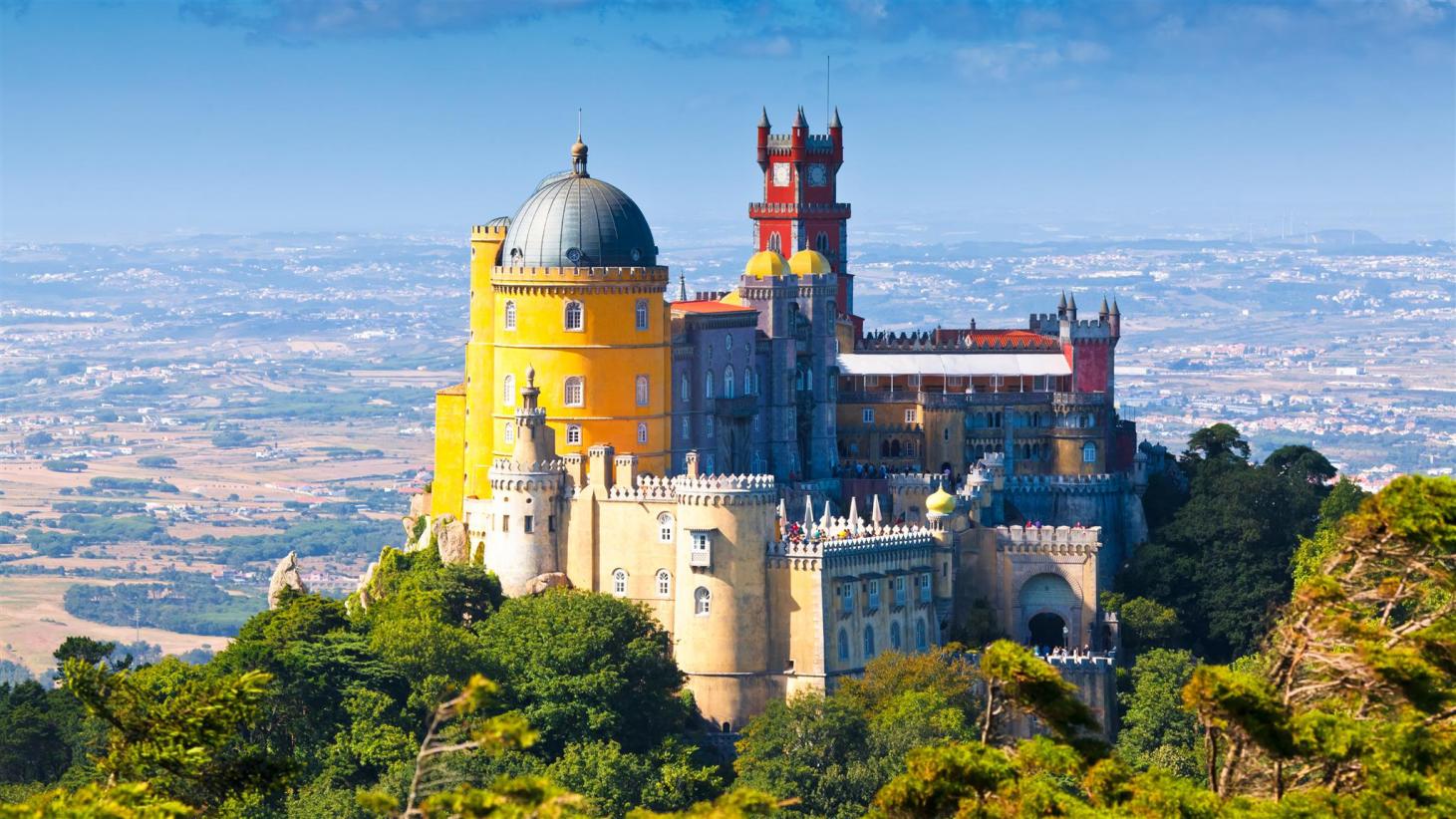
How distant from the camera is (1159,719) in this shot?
111 m

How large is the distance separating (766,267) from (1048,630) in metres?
18.9

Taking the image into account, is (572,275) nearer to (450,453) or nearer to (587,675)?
(450,453)

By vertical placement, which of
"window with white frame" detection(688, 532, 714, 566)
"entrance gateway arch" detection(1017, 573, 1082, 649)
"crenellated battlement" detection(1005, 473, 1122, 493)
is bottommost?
"entrance gateway arch" detection(1017, 573, 1082, 649)

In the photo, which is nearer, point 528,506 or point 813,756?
point 813,756

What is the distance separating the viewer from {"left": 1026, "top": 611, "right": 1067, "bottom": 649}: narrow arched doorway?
118 meters

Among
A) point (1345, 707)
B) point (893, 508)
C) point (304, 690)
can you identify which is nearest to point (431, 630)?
point (304, 690)

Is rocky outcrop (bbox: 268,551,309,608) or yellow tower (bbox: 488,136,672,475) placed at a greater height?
yellow tower (bbox: 488,136,672,475)

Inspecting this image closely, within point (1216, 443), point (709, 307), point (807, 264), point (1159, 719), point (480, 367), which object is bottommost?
point (1159, 719)

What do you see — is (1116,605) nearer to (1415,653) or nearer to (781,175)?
(781,175)

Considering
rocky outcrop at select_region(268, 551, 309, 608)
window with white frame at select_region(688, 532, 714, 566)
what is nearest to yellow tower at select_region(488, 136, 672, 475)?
window with white frame at select_region(688, 532, 714, 566)

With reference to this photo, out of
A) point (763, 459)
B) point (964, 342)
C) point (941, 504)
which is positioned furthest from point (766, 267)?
point (941, 504)

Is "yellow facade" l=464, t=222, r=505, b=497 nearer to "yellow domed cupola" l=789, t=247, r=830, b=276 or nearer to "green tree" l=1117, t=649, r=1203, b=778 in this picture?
"yellow domed cupola" l=789, t=247, r=830, b=276

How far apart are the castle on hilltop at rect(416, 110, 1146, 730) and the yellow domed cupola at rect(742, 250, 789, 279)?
229mm

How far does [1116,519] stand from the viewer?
128125 mm
